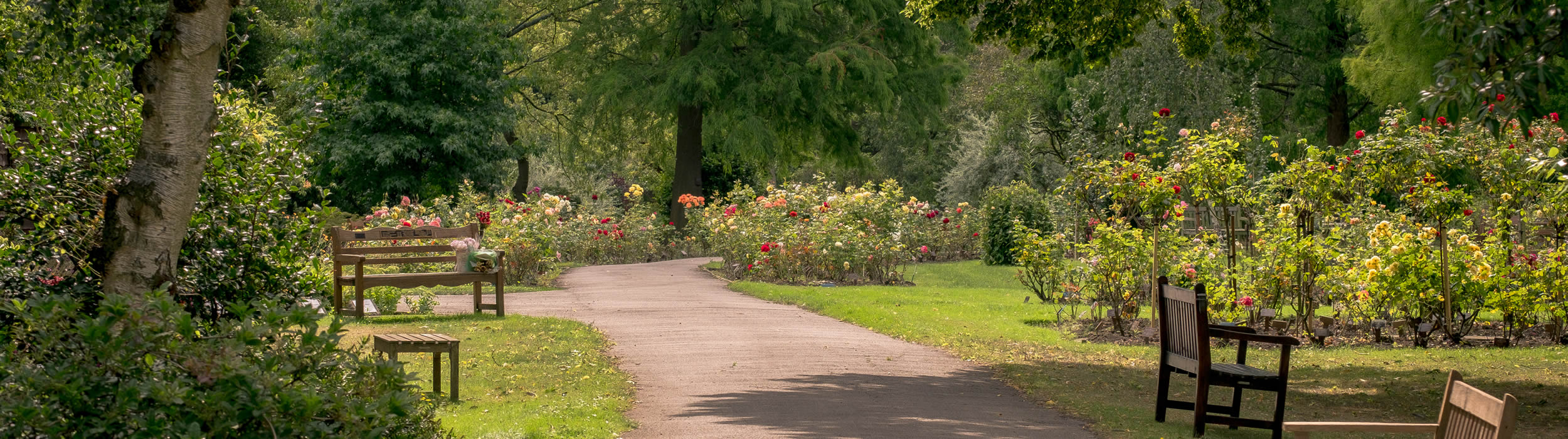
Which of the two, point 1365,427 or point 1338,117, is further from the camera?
point 1338,117

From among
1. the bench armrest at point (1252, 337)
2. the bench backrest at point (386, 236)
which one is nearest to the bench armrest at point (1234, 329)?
the bench armrest at point (1252, 337)


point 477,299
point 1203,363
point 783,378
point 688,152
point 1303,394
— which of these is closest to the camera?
point 1203,363

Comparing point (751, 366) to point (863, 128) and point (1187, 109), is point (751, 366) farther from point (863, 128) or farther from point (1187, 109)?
point (863, 128)

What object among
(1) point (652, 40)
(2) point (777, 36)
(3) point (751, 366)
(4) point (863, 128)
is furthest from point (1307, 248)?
(4) point (863, 128)

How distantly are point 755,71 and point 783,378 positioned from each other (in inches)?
751

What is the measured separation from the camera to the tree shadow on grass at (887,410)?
6469 mm

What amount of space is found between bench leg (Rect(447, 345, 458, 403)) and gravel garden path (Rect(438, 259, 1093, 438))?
1069mm

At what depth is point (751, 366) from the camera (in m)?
9.08

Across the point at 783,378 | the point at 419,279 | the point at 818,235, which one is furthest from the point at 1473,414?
the point at 818,235

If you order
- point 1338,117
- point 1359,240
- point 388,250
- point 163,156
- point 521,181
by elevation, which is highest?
point 1338,117

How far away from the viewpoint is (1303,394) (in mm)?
8250

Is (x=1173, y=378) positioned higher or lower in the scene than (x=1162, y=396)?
lower

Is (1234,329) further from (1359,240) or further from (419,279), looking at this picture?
(419,279)

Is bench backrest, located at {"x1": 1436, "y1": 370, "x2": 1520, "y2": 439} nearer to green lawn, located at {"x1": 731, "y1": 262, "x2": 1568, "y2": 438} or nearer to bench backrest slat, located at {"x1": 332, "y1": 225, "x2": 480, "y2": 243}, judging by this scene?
green lawn, located at {"x1": 731, "y1": 262, "x2": 1568, "y2": 438}
